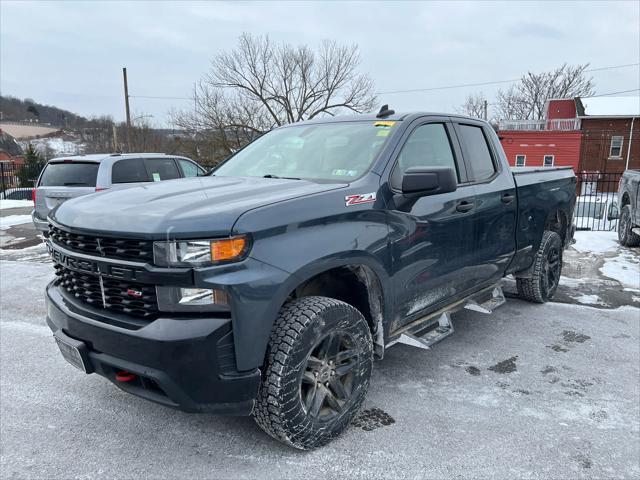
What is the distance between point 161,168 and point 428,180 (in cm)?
738

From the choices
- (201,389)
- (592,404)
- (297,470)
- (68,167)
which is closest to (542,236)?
(592,404)

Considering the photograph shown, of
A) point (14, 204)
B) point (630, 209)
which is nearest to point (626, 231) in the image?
point (630, 209)

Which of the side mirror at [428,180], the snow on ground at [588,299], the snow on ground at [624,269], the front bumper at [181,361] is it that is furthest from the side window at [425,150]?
the snow on ground at [624,269]

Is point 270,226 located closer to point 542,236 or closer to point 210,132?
point 542,236

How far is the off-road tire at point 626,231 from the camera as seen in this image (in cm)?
831

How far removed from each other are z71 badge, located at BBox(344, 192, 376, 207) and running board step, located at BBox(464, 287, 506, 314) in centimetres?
173

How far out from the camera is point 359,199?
270cm

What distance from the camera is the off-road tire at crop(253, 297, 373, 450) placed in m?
2.31

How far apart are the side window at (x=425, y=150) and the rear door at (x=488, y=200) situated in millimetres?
245

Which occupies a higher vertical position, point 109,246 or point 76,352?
point 109,246

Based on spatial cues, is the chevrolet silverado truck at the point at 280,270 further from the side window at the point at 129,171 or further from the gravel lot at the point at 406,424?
the side window at the point at 129,171

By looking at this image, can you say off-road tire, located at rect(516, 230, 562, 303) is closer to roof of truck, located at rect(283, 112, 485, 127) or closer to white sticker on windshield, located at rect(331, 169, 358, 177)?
roof of truck, located at rect(283, 112, 485, 127)

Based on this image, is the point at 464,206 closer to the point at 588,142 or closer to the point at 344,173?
the point at 344,173

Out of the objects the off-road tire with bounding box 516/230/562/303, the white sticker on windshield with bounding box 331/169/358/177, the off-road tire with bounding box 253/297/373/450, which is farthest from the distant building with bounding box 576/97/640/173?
the off-road tire with bounding box 253/297/373/450
